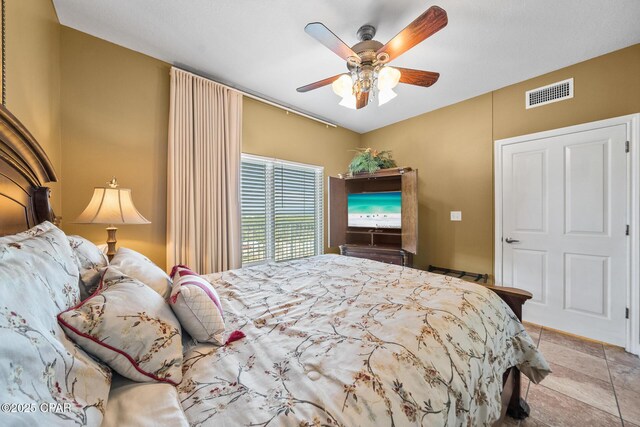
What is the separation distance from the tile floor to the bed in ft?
0.82

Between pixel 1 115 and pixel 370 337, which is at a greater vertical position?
pixel 1 115

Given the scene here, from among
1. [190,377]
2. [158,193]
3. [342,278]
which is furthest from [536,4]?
[158,193]

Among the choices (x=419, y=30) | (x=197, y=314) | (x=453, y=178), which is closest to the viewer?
(x=197, y=314)

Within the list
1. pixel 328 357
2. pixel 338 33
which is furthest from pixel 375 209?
pixel 328 357

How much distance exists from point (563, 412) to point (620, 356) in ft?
3.87

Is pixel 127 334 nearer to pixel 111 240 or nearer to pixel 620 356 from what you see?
pixel 111 240

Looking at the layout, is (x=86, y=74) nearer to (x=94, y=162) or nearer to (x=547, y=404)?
(x=94, y=162)

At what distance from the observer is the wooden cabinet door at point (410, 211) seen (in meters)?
2.92

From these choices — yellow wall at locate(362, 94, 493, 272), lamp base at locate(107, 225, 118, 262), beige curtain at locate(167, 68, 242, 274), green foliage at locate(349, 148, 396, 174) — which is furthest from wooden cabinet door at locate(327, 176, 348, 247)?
lamp base at locate(107, 225, 118, 262)

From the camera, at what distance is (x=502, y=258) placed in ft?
9.38

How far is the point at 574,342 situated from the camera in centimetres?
230

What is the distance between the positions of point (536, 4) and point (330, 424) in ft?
8.89

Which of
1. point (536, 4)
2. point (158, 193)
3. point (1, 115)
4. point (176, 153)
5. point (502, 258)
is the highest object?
point (536, 4)

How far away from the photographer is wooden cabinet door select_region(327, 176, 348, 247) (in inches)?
139
